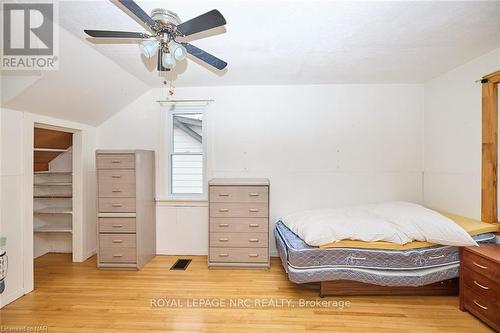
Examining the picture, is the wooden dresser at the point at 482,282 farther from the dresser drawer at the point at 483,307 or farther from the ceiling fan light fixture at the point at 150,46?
the ceiling fan light fixture at the point at 150,46

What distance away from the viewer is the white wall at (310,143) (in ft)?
11.6

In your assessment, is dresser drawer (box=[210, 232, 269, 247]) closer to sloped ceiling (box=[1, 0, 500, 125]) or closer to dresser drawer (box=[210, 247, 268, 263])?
dresser drawer (box=[210, 247, 268, 263])

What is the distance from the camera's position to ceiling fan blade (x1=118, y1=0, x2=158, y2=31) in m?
1.29

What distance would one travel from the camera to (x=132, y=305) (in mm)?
2359

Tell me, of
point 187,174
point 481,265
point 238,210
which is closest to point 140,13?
point 238,210

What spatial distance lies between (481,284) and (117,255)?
12.0 feet

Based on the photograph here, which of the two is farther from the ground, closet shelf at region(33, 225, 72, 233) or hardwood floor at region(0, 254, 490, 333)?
closet shelf at region(33, 225, 72, 233)

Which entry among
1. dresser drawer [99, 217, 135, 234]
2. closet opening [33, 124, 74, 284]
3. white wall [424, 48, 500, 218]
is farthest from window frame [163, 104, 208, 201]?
white wall [424, 48, 500, 218]

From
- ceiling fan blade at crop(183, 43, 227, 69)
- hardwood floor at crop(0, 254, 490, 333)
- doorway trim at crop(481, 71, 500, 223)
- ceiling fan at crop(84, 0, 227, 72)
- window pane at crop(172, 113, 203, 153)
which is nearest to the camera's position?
ceiling fan at crop(84, 0, 227, 72)

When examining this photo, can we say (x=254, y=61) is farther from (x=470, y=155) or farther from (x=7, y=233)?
(x=7, y=233)

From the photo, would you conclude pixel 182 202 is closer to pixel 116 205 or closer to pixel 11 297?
pixel 116 205

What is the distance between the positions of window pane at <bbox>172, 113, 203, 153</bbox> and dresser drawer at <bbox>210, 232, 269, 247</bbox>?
1.29m

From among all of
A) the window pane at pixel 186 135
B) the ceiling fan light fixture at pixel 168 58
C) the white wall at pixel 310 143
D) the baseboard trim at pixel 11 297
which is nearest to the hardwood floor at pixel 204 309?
the baseboard trim at pixel 11 297

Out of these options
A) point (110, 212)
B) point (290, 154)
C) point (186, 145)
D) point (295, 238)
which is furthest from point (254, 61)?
point (110, 212)
